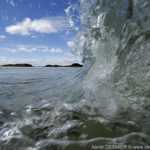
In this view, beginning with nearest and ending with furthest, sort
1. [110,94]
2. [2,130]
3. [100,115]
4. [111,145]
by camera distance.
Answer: [111,145]
[2,130]
[100,115]
[110,94]

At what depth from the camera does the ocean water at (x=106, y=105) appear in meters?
3.07

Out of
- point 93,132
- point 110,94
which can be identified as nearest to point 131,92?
point 110,94

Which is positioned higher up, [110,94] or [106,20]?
[106,20]

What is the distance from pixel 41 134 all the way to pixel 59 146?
20.8 inches

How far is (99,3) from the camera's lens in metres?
5.98

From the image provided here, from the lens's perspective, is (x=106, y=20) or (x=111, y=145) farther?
(x=106, y=20)

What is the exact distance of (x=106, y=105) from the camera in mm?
4730

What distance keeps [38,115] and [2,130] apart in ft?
3.11

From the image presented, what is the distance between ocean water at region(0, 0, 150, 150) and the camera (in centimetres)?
307

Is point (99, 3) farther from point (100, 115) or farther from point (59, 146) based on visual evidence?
point (59, 146)

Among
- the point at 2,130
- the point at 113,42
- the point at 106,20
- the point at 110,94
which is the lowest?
the point at 2,130

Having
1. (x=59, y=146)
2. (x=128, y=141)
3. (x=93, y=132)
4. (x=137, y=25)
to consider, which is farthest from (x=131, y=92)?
(x=59, y=146)

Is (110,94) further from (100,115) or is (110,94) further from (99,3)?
(99,3)

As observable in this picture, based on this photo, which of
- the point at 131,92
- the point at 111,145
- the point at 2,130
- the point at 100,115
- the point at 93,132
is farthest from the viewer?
the point at 131,92
